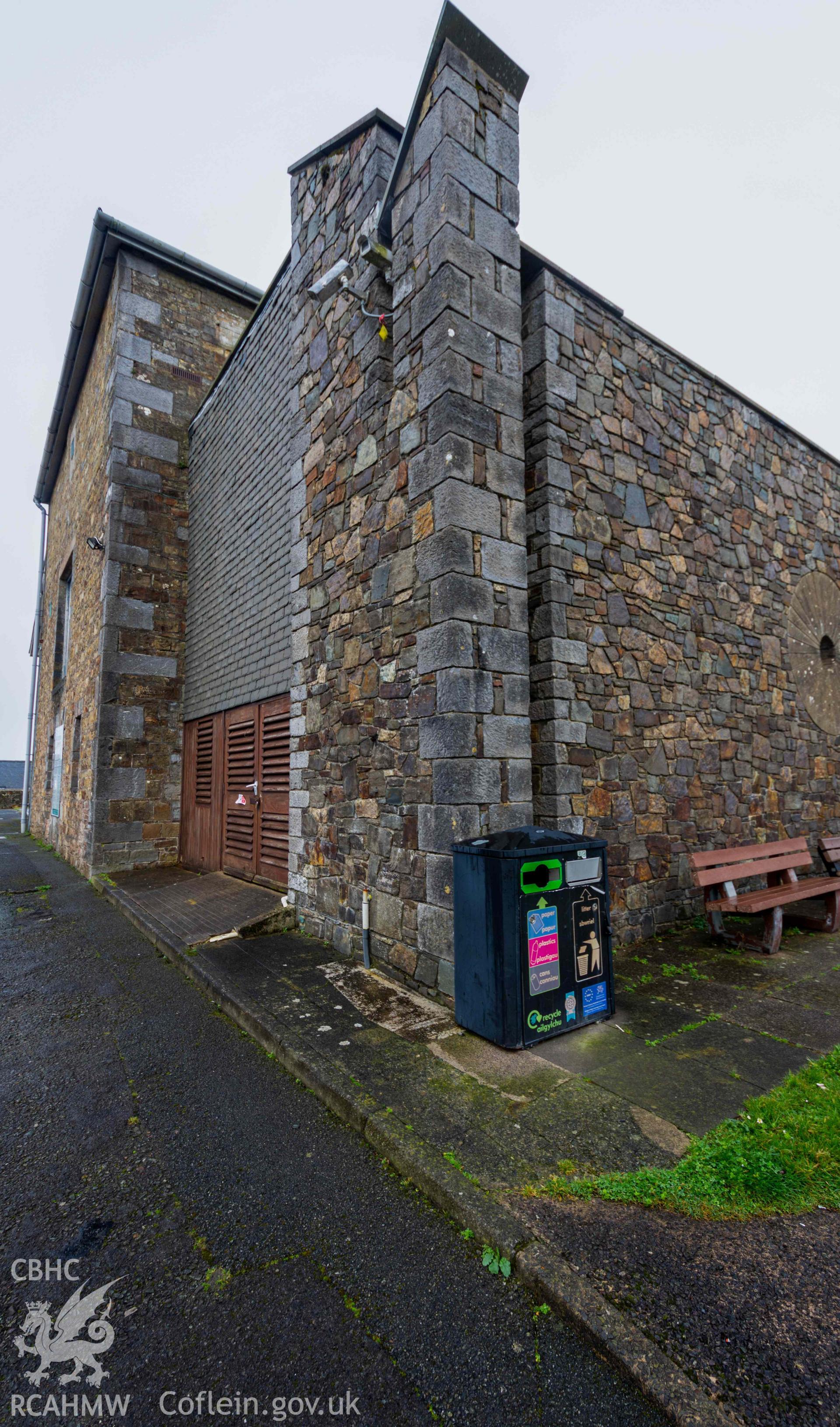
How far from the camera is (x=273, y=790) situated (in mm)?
7191

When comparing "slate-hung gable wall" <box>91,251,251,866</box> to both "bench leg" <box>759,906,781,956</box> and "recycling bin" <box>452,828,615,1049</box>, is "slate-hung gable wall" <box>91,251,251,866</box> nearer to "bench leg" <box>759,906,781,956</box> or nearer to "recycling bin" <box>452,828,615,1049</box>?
"recycling bin" <box>452,828,615,1049</box>

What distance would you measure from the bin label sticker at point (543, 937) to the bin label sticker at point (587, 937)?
0.15 metres

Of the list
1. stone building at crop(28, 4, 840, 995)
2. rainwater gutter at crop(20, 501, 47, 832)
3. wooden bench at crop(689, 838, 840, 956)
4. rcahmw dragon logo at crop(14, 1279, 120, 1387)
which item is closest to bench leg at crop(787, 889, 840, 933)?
wooden bench at crop(689, 838, 840, 956)

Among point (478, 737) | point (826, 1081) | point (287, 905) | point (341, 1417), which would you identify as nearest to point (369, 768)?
point (478, 737)

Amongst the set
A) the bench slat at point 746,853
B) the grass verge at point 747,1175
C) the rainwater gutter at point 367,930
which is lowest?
the grass verge at point 747,1175

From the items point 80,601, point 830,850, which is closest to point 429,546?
point 830,850

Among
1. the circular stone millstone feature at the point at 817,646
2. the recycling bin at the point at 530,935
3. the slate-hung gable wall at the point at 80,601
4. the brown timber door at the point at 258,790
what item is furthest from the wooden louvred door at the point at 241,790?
the circular stone millstone feature at the point at 817,646

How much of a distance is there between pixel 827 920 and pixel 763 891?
0.84m

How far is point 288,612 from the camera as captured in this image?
689cm

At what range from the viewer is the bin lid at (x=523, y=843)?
3.29 meters

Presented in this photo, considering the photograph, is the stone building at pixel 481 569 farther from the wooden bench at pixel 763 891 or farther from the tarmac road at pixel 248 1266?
the tarmac road at pixel 248 1266

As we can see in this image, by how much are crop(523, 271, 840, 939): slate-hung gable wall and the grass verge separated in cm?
232

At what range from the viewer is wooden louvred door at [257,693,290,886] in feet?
22.7

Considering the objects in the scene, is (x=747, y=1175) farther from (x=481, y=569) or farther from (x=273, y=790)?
(x=273, y=790)
